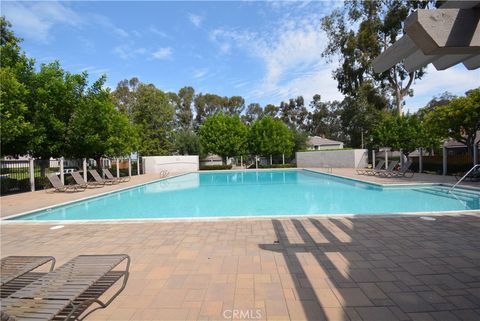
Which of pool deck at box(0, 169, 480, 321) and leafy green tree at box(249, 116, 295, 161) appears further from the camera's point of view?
leafy green tree at box(249, 116, 295, 161)

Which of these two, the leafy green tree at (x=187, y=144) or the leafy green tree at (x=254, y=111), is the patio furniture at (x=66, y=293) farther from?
the leafy green tree at (x=254, y=111)

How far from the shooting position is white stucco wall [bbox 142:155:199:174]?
28.3m

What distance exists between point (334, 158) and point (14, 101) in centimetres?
2450

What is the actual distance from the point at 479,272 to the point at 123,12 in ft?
37.6

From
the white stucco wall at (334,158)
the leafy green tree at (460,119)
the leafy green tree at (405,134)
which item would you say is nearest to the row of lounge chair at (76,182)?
the leafy green tree at (460,119)

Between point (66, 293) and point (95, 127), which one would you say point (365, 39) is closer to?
point (95, 127)

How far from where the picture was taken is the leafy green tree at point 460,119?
15.5 metres

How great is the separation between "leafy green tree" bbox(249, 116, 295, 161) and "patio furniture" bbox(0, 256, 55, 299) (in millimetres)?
29301

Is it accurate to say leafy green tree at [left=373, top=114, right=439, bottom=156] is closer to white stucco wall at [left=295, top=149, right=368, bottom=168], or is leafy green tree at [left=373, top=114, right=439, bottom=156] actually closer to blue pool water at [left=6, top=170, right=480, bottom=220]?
white stucco wall at [left=295, top=149, right=368, bottom=168]

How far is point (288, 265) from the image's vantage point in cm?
384

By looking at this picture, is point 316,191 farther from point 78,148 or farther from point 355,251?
point 78,148

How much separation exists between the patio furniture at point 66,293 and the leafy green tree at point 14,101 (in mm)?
10407

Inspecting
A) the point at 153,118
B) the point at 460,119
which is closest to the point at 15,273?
the point at 460,119
